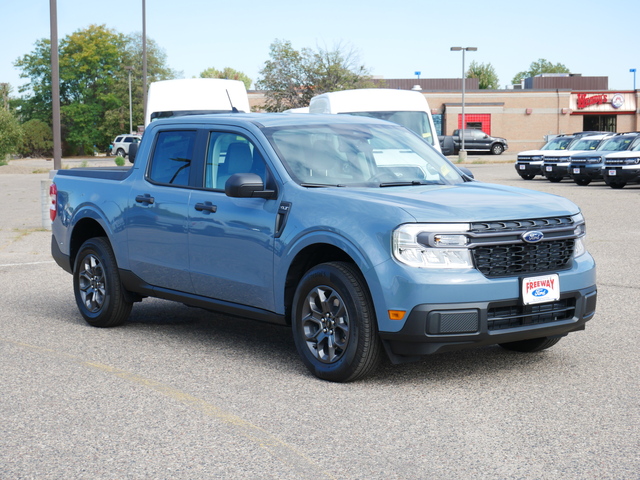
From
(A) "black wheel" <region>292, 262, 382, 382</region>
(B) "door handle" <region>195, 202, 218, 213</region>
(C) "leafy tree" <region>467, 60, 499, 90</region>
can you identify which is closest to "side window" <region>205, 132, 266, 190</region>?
(B) "door handle" <region>195, 202, 218, 213</region>

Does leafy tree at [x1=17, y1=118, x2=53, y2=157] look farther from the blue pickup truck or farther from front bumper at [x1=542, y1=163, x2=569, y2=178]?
the blue pickup truck

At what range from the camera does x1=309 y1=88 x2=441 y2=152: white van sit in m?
17.8

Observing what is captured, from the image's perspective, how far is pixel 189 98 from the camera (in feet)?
66.5

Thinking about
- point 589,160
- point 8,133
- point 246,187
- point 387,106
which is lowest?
point 246,187

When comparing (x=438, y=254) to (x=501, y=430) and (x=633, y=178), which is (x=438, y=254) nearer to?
(x=501, y=430)

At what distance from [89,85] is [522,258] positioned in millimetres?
89157

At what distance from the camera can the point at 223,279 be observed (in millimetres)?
6922

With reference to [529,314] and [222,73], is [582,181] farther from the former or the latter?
[222,73]

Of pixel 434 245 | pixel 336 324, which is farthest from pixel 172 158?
pixel 434 245

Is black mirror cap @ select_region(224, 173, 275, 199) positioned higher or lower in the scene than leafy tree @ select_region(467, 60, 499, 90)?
lower

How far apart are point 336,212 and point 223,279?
1.25 metres

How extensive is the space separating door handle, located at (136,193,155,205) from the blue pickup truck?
0.04 metres

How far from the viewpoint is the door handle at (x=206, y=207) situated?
22.9 ft

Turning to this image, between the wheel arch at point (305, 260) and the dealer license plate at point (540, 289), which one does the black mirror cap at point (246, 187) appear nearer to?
the wheel arch at point (305, 260)
